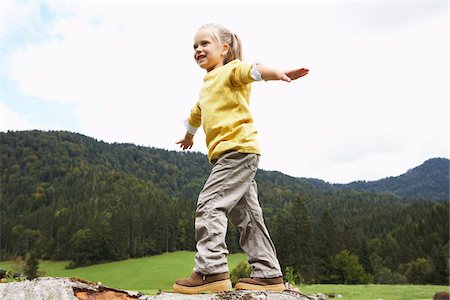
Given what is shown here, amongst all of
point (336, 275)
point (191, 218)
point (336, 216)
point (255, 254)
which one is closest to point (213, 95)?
point (255, 254)

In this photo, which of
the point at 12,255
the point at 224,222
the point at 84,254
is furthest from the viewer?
the point at 12,255

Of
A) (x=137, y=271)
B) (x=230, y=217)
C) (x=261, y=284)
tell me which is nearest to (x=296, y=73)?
(x=230, y=217)

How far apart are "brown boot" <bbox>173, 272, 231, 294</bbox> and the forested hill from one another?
42.3m

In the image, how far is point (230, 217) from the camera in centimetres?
348

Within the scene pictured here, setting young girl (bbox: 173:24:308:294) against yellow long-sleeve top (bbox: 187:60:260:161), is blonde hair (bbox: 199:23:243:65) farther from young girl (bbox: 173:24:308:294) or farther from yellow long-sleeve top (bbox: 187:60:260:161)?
yellow long-sleeve top (bbox: 187:60:260:161)

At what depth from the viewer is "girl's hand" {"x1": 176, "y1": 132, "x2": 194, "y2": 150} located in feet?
14.3

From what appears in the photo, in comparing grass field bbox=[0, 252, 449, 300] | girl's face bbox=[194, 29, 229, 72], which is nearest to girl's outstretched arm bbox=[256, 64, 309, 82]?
girl's face bbox=[194, 29, 229, 72]

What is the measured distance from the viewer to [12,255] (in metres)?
76.5

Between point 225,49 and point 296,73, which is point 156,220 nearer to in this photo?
point 225,49

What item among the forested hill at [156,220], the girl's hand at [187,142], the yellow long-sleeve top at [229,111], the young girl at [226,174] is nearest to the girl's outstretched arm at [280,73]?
the young girl at [226,174]

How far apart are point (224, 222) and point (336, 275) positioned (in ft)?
155

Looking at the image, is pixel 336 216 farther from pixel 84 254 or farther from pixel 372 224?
pixel 84 254

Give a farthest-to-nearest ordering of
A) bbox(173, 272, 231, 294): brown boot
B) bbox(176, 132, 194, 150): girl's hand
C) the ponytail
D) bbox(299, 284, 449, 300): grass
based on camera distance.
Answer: bbox(299, 284, 449, 300): grass, bbox(176, 132, 194, 150): girl's hand, the ponytail, bbox(173, 272, 231, 294): brown boot

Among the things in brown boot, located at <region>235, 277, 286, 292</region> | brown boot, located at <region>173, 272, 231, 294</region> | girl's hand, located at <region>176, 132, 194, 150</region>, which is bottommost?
brown boot, located at <region>235, 277, 286, 292</region>
